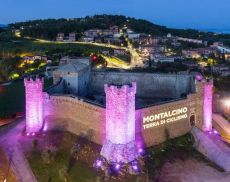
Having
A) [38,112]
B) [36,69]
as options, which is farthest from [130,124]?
[36,69]

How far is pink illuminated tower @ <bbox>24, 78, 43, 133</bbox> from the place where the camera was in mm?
30875

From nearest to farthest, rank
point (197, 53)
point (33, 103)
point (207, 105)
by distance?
point (33, 103)
point (207, 105)
point (197, 53)

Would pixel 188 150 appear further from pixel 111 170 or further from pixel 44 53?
pixel 44 53

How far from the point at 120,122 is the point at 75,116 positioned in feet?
17.2

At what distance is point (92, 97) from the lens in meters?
38.8

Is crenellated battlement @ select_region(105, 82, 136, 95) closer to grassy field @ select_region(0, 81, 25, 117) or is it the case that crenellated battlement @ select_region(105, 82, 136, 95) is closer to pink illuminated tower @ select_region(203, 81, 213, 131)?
pink illuminated tower @ select_region(203, 81, 213, 131)

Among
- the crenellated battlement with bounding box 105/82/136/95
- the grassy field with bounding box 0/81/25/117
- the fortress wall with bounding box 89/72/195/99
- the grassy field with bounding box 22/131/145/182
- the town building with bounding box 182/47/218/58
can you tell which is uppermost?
the town building with bounding box 182/47/218/58

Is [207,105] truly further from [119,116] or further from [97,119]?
[119,116]

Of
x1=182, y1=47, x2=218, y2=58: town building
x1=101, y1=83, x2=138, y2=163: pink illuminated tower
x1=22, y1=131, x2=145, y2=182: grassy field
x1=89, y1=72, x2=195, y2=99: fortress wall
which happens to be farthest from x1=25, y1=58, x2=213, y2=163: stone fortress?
x1=182, y1=47, x2=218, y2=58: town building

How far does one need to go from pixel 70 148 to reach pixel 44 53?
2171 inches

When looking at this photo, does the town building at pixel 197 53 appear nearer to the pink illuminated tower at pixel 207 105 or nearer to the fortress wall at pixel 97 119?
the pink illuminated tower at pixel 207 105

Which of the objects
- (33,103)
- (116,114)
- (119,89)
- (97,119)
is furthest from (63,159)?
(119,89)

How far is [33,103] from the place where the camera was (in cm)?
3092

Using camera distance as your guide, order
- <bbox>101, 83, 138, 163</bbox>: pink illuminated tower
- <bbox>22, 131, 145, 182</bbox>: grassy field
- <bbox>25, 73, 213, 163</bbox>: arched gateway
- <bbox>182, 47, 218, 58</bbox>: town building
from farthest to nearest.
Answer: <bbox>182, 47, 218, 58</bbox>: town building → <bbox>25, 73, 213, 163</bbox>: arched gateway → <bbox>101, 83, 138, 163</bbox>: pink illuminated tower → <bbox>22, 131, 145, 182</bbox>: grassy field
